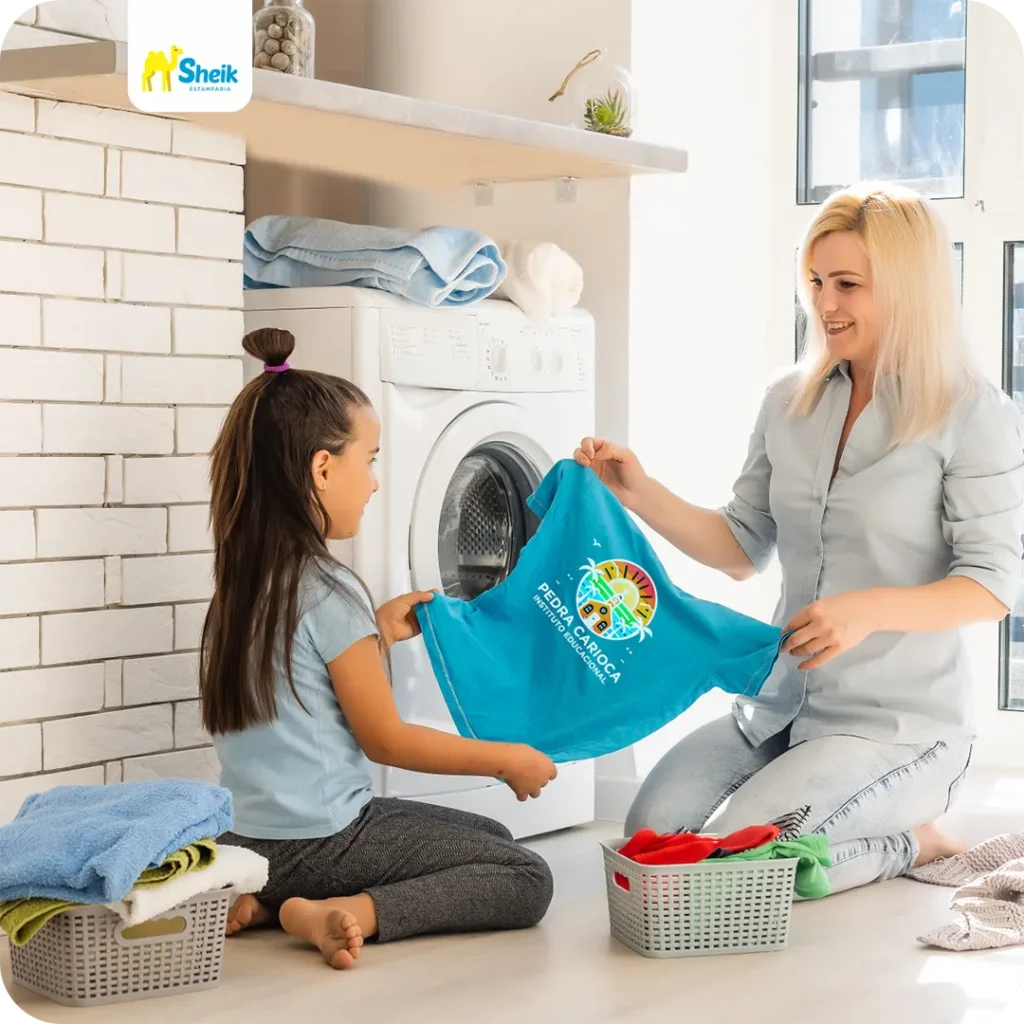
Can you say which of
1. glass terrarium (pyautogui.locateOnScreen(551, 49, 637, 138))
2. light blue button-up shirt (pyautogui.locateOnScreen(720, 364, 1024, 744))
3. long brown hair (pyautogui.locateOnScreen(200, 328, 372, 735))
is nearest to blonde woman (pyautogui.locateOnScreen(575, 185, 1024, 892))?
light blue button-up shirt (pyautogui.locateOnScreen(720, 364, 1024, 744))

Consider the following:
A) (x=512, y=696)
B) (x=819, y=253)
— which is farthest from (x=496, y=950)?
(x=819, y=253)

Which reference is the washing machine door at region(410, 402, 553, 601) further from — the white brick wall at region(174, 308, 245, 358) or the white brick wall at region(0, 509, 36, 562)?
the white brick wall at region(0, 509, 36, 562)

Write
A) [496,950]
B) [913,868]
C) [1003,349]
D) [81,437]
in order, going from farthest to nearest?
[1003,349] < [913,868] < [81,437] < [496,950]

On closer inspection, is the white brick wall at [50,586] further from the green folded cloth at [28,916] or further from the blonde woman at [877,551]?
the blonde woman at [877,551]

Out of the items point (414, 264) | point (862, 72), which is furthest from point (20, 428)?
point (862, 72)

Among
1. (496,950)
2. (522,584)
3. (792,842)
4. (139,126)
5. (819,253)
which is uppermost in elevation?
(139,126)

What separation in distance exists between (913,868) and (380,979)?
1005 mm

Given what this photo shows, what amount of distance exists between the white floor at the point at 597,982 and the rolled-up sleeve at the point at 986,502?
52 cm

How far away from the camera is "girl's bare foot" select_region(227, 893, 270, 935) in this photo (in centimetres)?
224

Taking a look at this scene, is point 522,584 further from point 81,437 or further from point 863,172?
point 863,172

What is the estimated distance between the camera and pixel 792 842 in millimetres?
2193

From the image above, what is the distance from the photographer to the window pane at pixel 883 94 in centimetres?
354

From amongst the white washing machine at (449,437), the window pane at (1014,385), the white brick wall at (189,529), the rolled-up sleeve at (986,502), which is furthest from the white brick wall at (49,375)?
the window pane at (1014,385)

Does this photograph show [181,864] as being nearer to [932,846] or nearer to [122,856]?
[122,856]
